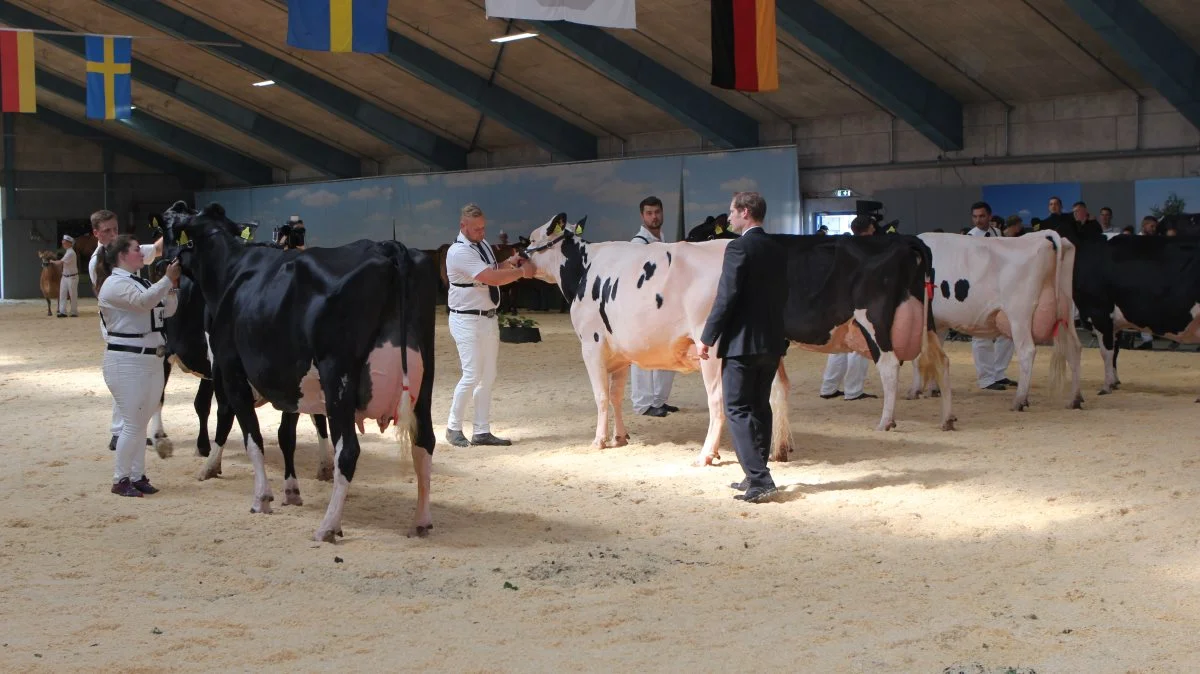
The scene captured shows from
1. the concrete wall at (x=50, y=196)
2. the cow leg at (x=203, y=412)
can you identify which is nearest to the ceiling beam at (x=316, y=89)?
the concrete wall at (x=50, y=196)

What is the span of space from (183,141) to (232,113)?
5.13m

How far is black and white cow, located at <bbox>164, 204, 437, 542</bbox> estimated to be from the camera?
6.09 m

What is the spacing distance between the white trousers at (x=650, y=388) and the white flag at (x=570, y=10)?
3180 mm

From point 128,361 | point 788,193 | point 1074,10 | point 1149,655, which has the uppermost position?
point 1074,10

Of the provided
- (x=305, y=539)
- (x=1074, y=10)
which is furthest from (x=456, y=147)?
(x=305, y=539)

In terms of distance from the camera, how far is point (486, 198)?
2950 cm

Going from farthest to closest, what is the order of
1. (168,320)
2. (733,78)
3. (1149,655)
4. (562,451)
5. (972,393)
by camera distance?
(733,78) < (972,393) < (562,451) < (168,320) < (1149,655)

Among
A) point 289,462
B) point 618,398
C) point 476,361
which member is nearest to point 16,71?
point 476,361

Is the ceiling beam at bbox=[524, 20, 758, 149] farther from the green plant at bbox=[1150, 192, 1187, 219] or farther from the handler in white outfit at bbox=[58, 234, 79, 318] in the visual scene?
the handler in white outfit at bbox=[58, 234, 79, 318]

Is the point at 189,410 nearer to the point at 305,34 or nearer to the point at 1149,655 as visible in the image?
the point at 305,34

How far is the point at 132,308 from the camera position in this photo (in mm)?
6965

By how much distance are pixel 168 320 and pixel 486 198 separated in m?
21.5

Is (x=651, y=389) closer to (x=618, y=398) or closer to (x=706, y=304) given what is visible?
(x=618, y=398)

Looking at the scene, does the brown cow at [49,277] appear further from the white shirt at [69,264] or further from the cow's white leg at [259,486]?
the cow's white leg at [259,486]
